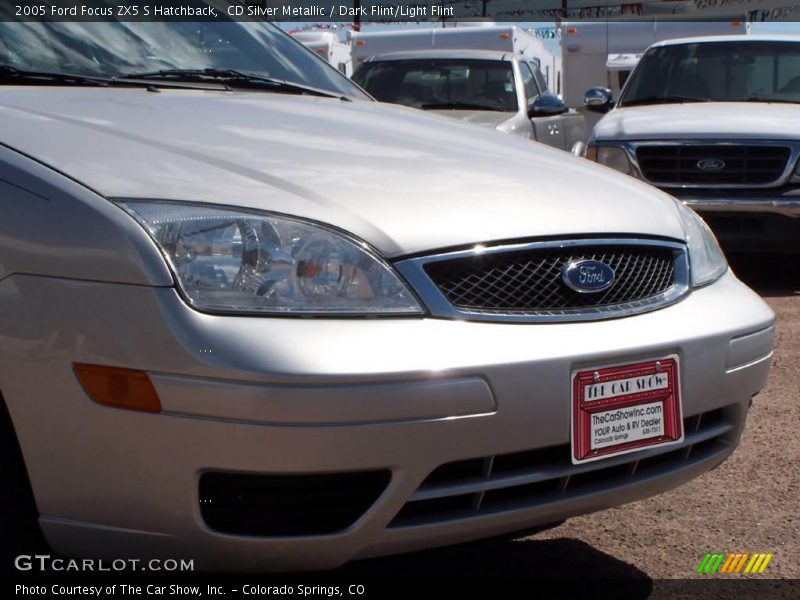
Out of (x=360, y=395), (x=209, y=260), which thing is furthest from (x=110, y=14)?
(x=360, y=395)

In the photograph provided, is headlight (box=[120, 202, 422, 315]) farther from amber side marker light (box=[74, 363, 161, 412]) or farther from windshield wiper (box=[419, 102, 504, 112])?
windshield wiper (box=[419, 102, 504, 112])

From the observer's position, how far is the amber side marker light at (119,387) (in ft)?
6.85

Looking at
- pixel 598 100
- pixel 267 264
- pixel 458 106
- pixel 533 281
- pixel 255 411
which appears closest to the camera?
pixel 255 411

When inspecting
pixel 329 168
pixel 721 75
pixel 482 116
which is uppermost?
pixel 329 168

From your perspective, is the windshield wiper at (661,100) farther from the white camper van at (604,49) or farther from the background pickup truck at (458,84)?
the white camper van at (604,49)

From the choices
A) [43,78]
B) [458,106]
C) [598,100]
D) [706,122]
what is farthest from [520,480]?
[458,106]

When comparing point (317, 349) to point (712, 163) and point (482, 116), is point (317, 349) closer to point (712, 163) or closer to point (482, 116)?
point (712, 163)

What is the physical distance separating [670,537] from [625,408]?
906 millimetres

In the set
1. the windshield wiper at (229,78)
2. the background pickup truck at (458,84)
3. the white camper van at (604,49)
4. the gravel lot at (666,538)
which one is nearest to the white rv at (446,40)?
the white camper van at (604,49)

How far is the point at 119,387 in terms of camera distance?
2104mm

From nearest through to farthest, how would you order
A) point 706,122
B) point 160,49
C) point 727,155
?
point 160,49, point 727,155, point 706,122

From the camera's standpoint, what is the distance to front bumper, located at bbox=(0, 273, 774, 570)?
207 cm

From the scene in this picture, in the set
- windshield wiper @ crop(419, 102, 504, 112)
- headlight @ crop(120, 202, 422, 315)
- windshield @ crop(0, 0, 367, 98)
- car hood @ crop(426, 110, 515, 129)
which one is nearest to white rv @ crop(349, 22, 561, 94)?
windshield wiper @ crop(419, 102, 504, 112)

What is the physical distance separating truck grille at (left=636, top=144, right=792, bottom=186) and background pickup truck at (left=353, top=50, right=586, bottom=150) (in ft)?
5.74
